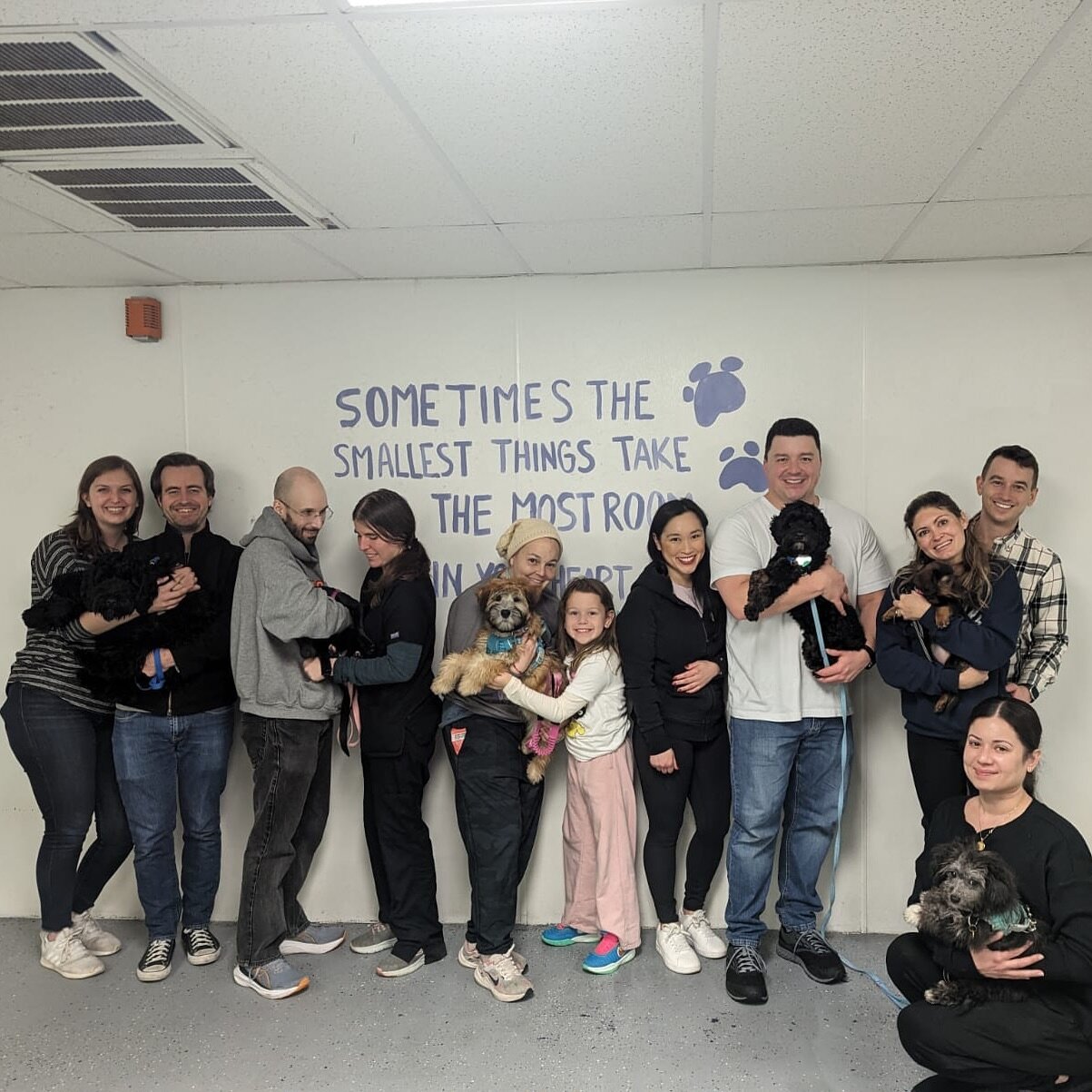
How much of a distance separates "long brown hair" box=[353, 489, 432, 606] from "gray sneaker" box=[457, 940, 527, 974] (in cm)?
122

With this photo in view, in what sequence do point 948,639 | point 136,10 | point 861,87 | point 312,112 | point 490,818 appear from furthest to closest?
1. point 490,818
2. point 948,639
3. point 312,112
4. point 861,87
5. point 136,10

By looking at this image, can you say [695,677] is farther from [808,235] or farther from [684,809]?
[808,235]

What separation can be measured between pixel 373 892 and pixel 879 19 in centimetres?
318

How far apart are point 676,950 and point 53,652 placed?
2.32 metres

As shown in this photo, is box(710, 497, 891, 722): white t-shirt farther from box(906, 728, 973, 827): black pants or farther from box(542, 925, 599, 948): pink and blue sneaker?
box(542, 925, 599, 948): pink and blue sneaker

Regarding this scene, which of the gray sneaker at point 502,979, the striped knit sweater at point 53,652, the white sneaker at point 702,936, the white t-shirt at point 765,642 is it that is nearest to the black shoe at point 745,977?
the white sneaker at point 702,936

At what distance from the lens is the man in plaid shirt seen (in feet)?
9.36

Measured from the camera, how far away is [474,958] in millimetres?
3086

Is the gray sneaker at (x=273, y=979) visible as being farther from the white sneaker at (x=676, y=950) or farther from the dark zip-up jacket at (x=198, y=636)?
the white sneaker at (x=676, y=950)

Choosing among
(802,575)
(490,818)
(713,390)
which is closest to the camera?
(802,575)

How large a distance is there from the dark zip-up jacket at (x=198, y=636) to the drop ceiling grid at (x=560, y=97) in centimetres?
156

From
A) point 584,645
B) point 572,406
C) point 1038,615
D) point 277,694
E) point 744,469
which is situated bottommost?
point 277,694

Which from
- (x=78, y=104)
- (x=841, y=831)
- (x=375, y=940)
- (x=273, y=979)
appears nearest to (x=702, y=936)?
(x=841, y=831)

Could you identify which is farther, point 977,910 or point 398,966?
point 398,966
